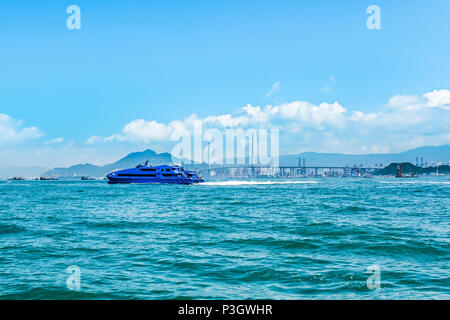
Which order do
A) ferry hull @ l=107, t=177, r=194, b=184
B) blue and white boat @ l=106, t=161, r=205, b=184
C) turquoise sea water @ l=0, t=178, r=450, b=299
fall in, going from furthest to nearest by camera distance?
blue and white boat @ l=106, t=161, r=205, b=184 < ferry hull @ l=107, t=177, r=194, b=184 < turquoise sea water @ l=0, t=178, r=450, b=299

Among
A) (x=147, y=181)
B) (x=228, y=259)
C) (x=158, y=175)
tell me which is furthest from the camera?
(x=158, y=175)

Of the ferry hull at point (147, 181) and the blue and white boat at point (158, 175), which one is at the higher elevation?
the blue and white boat at point (158, 175)

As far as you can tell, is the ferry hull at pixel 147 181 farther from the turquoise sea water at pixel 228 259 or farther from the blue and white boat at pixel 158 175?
the turquoise sea water at pixel 228 259

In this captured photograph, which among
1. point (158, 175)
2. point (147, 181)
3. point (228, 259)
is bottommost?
point (147, 181)

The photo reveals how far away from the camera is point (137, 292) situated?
27.2 feet

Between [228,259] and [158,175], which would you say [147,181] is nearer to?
[158,175]

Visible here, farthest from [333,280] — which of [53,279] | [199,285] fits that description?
[53,279]

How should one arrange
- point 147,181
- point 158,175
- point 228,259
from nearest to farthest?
point 228,259 → point 147,181 → point 158,175

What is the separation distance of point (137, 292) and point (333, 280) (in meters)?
4.60

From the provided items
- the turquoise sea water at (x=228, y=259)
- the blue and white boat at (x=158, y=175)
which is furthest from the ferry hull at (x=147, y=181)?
the turquoise sea water at (x=228, y=259)

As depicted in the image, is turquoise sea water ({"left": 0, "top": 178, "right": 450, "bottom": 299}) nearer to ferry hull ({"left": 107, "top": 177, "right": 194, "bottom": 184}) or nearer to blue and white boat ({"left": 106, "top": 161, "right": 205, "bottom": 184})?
ferry hull ({"left": 107, "top": 177, "right": 194, "bottom": 184})

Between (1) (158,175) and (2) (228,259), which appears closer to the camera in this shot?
(2) (228,259)

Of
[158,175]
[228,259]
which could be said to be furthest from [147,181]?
[228,259]

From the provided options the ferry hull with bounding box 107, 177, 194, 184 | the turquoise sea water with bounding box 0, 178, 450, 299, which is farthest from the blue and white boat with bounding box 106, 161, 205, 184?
the turquoise sea water with bounding box 0, 178, 450, 299
